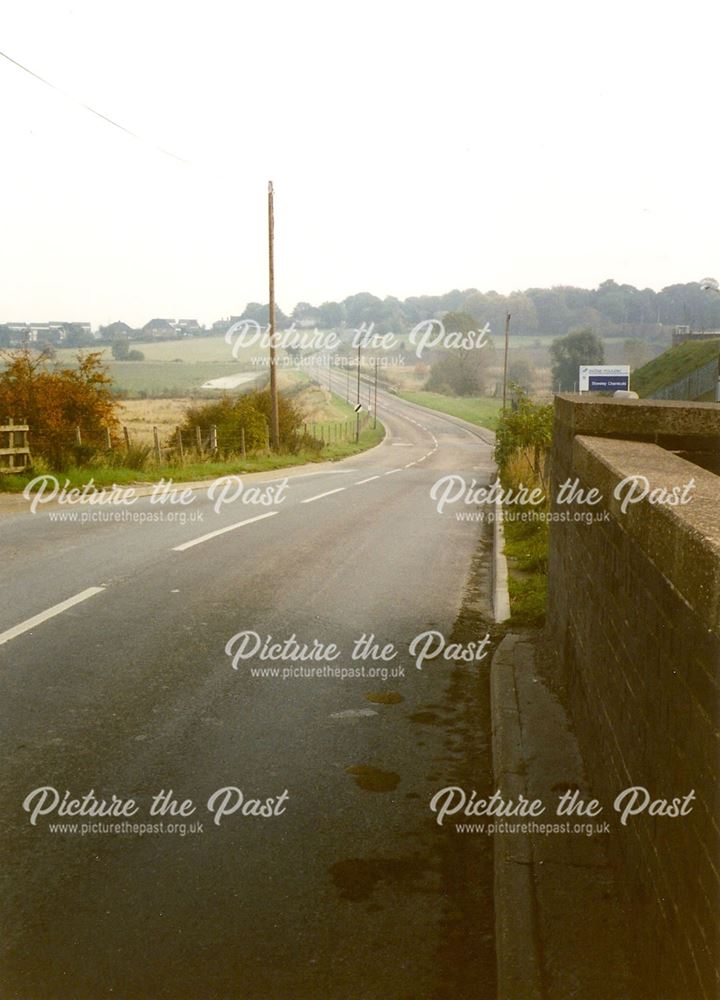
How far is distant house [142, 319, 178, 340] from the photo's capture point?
5241 inches

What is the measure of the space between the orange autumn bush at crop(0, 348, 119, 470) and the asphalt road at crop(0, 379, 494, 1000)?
12836mm

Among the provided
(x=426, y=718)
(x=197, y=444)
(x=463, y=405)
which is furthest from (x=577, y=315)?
(x=426, y=718)

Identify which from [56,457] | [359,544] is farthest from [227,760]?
[56,457]

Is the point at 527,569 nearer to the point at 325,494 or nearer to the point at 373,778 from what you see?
the point at 373,778

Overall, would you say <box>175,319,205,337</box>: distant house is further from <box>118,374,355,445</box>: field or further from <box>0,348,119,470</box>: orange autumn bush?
<box>0,348,119,470</box>: orange autumn bush

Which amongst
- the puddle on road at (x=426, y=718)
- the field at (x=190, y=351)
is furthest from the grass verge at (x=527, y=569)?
the field at (x=190, y=351)

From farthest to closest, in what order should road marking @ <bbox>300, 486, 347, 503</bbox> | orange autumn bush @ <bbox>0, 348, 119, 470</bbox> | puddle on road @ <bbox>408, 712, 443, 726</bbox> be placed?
orange autumn bush @ <bbox>0, 348, 119, 470</bbox> < road marking @ <bbox>300, 486, 347, 503</bbox> < puddle on road @ <bbox>408, 712, 443, 726</bbox>

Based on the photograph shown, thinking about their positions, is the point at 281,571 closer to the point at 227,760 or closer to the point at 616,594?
the point at 227,760

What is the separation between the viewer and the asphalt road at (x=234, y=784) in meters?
3.38

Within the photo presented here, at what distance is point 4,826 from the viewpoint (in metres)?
4.36

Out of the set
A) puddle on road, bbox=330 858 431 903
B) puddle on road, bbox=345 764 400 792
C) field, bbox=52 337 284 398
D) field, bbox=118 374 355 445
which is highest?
puddle on road, bbox=330 858 431 903

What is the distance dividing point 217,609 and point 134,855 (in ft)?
14.8

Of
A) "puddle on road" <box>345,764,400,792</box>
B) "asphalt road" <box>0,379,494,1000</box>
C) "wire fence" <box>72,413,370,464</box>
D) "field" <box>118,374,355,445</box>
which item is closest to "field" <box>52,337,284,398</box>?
"field" <box>118,374,355,445</box>

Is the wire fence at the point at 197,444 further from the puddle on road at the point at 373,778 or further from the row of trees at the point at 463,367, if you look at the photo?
the row of trees at the point at 463,367
